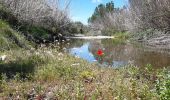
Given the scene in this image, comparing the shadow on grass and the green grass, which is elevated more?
the shadow on grass

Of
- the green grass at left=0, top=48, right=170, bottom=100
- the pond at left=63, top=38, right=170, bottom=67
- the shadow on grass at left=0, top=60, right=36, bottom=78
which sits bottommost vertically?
the pond at left=63, top=38, right=170, bottom=67

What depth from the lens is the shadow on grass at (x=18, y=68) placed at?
10.6m

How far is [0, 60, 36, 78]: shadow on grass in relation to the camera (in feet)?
34.9

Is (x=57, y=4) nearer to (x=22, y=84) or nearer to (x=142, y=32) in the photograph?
A: (x=142, y=32)

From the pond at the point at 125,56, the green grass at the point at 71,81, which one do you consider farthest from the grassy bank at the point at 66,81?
the pond at the point at 125,56

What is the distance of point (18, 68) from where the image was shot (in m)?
11.4

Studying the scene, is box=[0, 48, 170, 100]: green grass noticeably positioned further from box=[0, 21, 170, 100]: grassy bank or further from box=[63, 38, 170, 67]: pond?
box=[63, 38, 170, 67]: pond

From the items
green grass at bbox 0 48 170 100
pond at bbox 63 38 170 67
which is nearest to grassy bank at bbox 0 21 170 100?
green grass at bbox 0 48 170 100

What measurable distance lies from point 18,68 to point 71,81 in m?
2.21

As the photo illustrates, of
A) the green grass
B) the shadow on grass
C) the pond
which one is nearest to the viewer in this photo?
the green grass

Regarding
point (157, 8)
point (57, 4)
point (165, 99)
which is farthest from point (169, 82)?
point (57, 4)

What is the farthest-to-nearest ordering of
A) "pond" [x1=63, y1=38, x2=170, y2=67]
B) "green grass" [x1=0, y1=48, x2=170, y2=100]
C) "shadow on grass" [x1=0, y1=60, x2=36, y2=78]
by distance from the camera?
"pond" [x1=63, y1=38, x2=170, y2=67], "shadow on grass" [x1=0, y1=60, x2=36, y2=78], "green grass" [x1=0, y1=48, x2=170, y2=100]

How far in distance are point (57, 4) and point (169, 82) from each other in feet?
169

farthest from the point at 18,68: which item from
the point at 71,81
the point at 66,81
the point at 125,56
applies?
the point at 125,56
